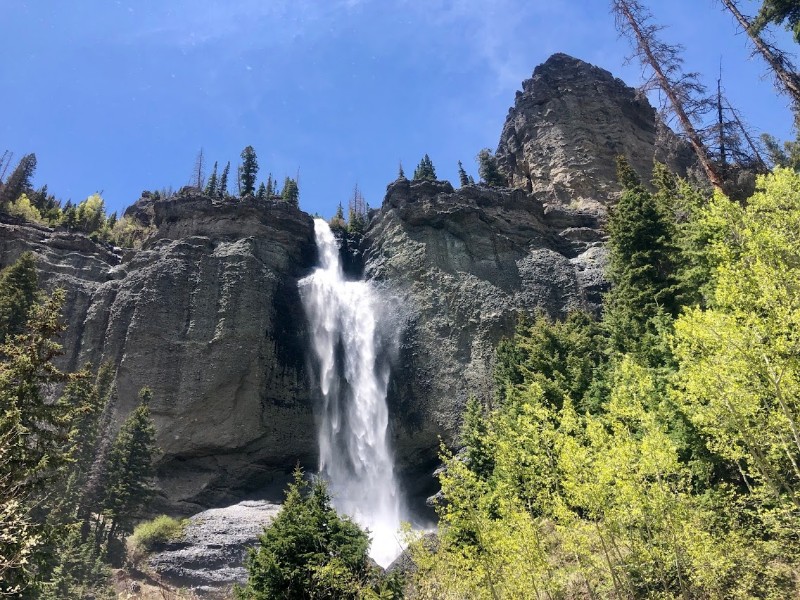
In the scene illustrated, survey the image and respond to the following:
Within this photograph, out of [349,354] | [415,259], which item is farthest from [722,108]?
[349,354]

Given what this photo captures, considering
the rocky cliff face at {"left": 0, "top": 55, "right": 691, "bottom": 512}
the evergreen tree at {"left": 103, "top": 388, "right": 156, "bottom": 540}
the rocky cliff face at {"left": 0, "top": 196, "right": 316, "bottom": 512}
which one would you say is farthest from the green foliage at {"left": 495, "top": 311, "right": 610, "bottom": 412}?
the evergreen tree at {"left": 103, "top": 388, "right": 156, "bottom": 540}

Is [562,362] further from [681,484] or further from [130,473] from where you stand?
[130,473]

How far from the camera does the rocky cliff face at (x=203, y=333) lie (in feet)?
132

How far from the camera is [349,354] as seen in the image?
45.1 m

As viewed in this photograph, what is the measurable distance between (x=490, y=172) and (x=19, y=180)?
58.6 m

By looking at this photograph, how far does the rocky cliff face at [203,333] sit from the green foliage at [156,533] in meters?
3.07

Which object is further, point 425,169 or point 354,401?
point 425,169

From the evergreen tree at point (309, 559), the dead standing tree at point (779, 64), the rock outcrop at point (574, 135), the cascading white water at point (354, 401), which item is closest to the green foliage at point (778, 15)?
the dead standing tree at point (779, 64)

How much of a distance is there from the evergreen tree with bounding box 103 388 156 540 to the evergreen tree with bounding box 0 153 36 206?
46.9 m

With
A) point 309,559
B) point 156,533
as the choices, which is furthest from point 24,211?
point 309,559

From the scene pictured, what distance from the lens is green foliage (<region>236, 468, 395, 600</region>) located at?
14.0 m

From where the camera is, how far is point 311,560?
1442 centimetres

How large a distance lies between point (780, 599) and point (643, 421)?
15.3ft

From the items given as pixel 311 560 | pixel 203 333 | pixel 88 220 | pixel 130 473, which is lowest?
pixel 311 560
